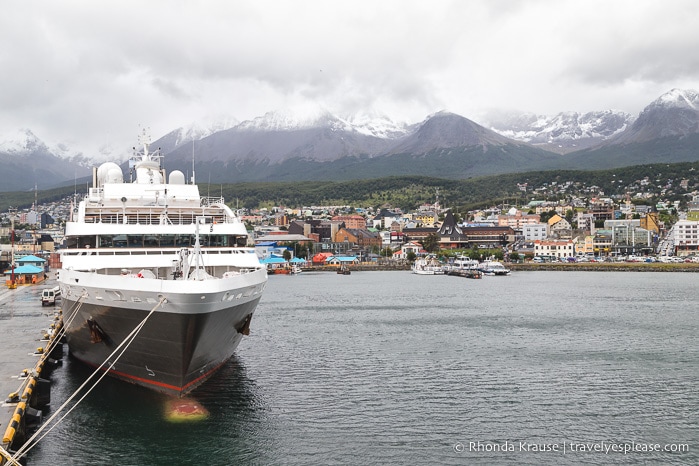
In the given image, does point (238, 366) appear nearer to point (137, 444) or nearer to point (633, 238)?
point (137, 444)

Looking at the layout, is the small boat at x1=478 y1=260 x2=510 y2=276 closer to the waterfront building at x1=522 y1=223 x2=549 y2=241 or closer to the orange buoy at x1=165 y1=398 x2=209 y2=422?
the waterfront building at x1=522 y1=223 x2=549 y2=241

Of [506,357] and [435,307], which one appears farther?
[435,307]

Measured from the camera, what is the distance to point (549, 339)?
39.0 meters

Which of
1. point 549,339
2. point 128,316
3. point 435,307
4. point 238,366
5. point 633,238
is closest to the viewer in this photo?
point 128,316

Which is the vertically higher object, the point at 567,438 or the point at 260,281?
the point at 260,281

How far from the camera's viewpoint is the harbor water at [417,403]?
1975 cm

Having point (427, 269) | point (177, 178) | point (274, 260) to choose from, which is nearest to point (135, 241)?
point (177, 178)

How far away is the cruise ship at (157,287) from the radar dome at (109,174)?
7.62ft

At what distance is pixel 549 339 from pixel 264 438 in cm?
2319

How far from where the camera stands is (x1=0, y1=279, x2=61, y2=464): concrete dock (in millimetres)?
18625

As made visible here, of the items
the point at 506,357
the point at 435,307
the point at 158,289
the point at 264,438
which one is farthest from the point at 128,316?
the point at 435,307

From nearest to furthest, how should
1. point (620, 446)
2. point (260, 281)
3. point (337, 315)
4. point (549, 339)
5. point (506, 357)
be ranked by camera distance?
point (620, 446) → point (260, 281) → point (506, 357) → point (549, 339) → point (337, 315)

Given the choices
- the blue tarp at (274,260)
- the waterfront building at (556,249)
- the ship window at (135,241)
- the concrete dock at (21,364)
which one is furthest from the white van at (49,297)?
the waterfront building at (556,249)

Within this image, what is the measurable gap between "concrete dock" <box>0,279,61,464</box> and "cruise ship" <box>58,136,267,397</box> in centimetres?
194
